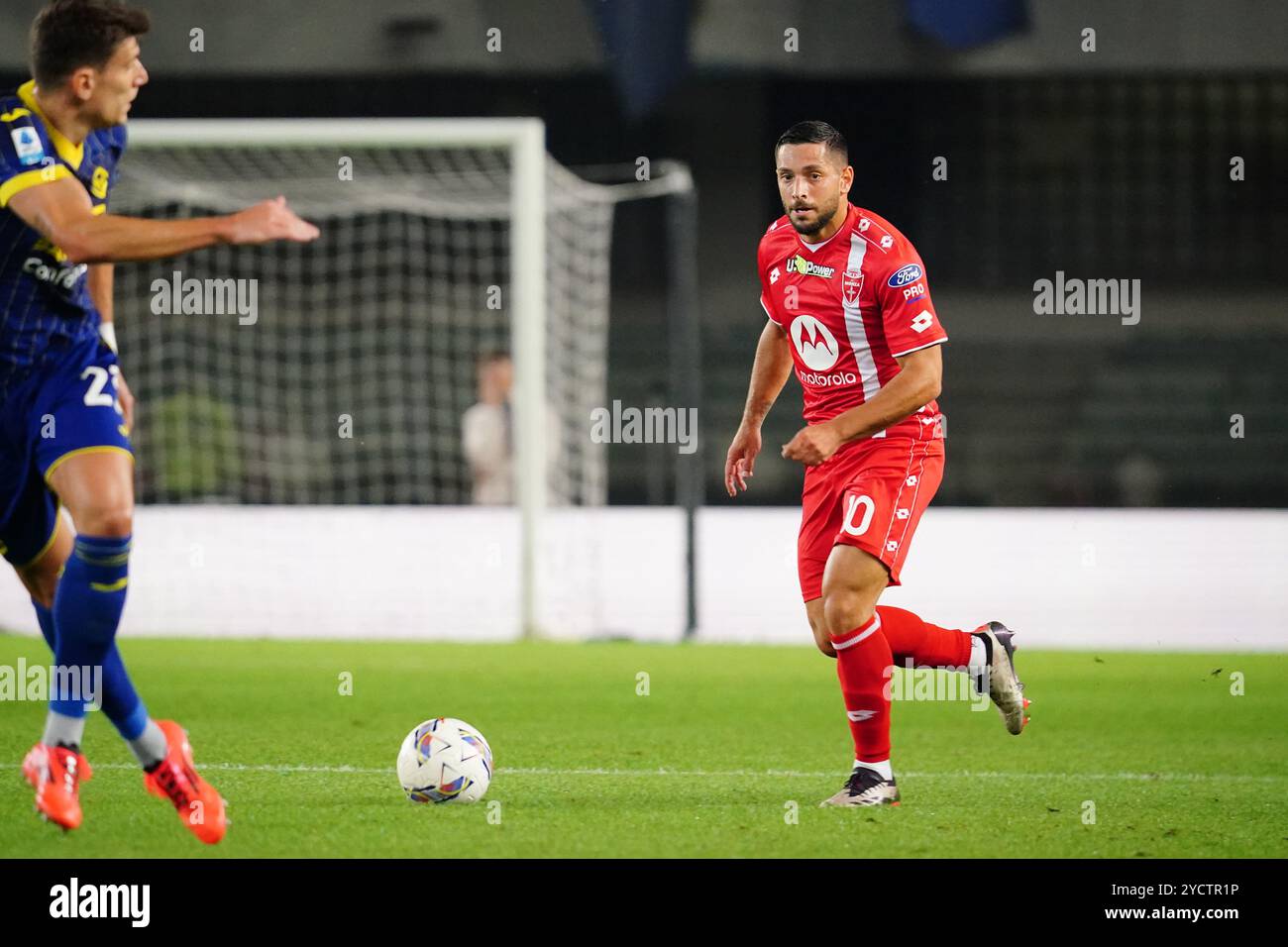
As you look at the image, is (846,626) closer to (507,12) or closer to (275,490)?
(275,490)

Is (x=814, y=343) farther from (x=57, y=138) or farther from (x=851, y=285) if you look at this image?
(x=57, y=138)

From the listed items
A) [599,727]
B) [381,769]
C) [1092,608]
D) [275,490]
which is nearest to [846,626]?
[381,769]

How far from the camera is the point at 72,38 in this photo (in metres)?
4.37

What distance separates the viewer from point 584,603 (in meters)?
12.5

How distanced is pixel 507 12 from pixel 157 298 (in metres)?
7.67

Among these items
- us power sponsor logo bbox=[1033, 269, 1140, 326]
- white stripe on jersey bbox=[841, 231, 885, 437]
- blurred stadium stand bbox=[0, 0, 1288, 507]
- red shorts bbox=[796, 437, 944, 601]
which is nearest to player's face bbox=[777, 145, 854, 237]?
white stripe on jersey bbox=[841, 231, 885, 437]

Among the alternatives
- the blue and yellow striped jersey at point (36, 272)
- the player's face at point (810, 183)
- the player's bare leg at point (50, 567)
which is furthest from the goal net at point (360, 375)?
the blue and yellow striped jersey at point (36, 272)

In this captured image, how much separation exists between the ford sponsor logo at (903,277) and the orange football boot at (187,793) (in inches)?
90.9

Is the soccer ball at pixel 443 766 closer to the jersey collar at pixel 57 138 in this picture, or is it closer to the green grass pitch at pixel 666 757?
the green grass pitch at pixel 666 757

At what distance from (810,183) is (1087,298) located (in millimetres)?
16006

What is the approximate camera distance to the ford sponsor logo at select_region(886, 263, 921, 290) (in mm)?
5254

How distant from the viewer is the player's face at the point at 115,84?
438cm

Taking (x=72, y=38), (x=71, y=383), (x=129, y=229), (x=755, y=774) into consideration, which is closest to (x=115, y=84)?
(x=72, y=38)

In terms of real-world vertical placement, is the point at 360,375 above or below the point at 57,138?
below
